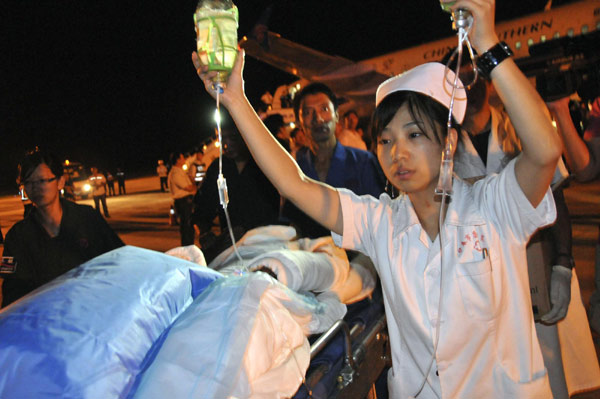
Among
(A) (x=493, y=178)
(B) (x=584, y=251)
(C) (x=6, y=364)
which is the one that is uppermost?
(A) (x=493, y=178)

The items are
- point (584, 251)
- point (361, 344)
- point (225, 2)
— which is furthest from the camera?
point (584, 251)

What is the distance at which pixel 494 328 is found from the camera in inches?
60.3

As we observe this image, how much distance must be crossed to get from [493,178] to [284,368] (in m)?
1.02

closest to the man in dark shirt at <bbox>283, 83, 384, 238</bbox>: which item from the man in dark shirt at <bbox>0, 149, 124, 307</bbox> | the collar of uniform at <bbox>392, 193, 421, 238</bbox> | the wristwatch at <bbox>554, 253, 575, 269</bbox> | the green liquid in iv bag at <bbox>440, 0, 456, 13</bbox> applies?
the wristwatch at <bbox>554, 253, 575, 269</bbox>

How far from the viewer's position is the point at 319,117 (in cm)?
363

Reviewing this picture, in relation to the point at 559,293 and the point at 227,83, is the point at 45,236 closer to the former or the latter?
the point at 227,83

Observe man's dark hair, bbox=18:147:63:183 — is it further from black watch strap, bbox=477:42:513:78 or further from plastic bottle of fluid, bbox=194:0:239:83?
black watch strap, bbox=477:42:513:78

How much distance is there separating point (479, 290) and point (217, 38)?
1348 mm

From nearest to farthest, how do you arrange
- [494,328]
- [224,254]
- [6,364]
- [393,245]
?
[6,364], [494,328], [393,245], [224,254]

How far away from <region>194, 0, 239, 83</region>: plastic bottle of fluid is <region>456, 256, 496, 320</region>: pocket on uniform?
1.17 m

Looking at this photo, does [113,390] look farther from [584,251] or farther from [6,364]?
[584,251]

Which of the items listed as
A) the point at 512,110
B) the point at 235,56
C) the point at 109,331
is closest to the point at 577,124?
the point at 512,110

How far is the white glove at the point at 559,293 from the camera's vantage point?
2355 millimetres

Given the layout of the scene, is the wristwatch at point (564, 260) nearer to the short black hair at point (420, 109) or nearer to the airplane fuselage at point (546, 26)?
the short black hair at point (420, 109)
